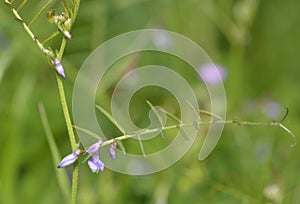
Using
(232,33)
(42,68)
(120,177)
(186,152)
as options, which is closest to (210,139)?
(186,152)

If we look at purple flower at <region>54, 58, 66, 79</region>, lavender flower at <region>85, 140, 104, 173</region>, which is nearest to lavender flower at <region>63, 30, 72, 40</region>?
purple flower at <region>54, 58, 66, 79</region>

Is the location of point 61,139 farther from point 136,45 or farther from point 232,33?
point 232,33

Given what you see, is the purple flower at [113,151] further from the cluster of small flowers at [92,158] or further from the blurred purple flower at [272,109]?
the blurred purple flower at [272,109]

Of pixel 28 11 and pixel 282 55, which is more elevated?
pixel 28 11

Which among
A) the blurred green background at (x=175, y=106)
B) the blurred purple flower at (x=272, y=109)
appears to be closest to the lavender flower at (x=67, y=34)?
the blurred green background at (x=175, y=106)

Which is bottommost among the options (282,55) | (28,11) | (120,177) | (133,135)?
(282,55)

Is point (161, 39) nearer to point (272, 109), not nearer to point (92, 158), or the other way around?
point (272, 109)
